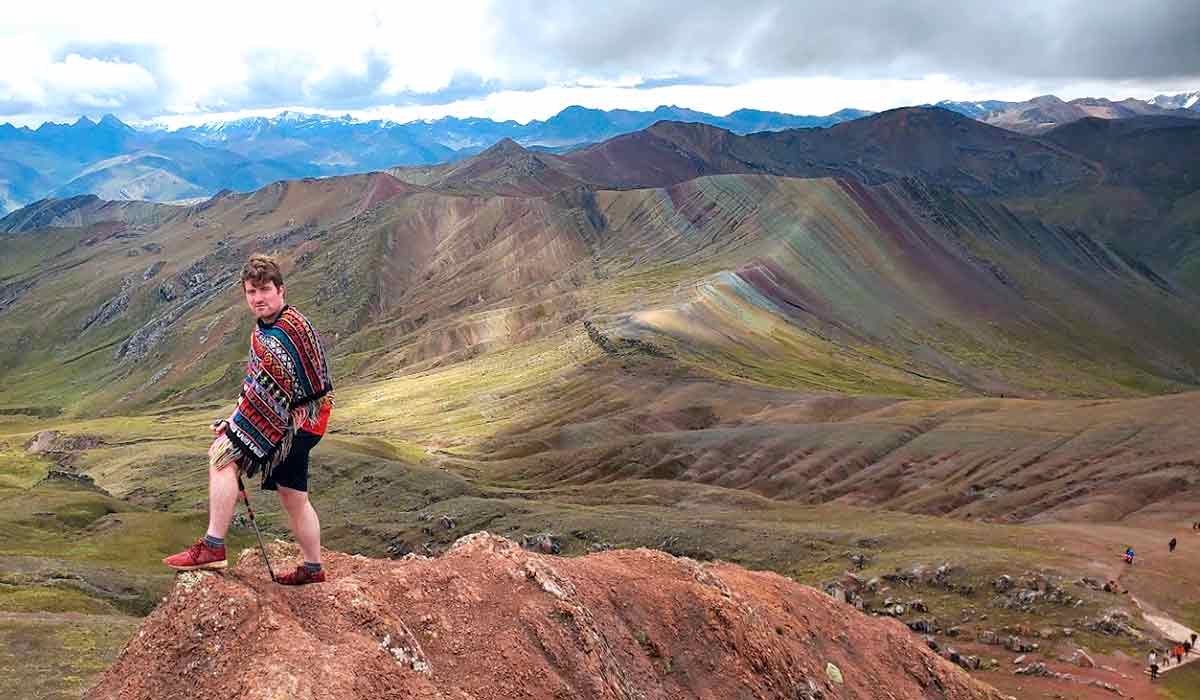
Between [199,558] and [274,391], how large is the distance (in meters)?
2.96

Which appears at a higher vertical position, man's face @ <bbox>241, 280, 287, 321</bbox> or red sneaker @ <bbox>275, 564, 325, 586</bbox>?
man's face @ <bbox>241, 280, 287, 321</bbox>

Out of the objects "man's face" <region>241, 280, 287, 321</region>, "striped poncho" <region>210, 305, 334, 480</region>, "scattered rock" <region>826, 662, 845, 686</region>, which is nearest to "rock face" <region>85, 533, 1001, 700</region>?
"scattered rock" <region>826, 662, 845, 686</region>

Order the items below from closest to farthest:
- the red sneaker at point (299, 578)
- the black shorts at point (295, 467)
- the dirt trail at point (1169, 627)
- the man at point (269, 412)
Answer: the man at point (269, 412) < the black shorts at point (295, 467) < the red sneaker at point (299, 578) < the dirt trail at point (1169, 627)

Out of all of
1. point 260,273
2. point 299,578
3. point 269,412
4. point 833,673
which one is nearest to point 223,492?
point 269,412

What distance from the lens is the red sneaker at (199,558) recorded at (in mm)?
12570

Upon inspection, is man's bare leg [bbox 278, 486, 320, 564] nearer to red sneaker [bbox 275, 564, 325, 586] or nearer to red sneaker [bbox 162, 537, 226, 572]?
red sneaker [bbox 275, 564, 325, 586]

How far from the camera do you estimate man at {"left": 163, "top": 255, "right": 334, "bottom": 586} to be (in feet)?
39.9

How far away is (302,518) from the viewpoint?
13.2 m

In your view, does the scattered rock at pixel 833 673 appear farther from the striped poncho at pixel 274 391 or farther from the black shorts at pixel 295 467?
the striped poncho at pixel 274 391

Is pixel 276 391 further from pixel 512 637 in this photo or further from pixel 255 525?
pixel 512 637

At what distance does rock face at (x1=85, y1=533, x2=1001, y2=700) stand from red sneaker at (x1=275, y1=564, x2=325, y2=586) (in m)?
0.19

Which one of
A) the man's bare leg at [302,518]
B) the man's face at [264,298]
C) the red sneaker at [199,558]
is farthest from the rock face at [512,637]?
the man's face at [264,298]

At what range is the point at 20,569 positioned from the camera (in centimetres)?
5128

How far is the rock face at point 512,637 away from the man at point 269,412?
142 cm
